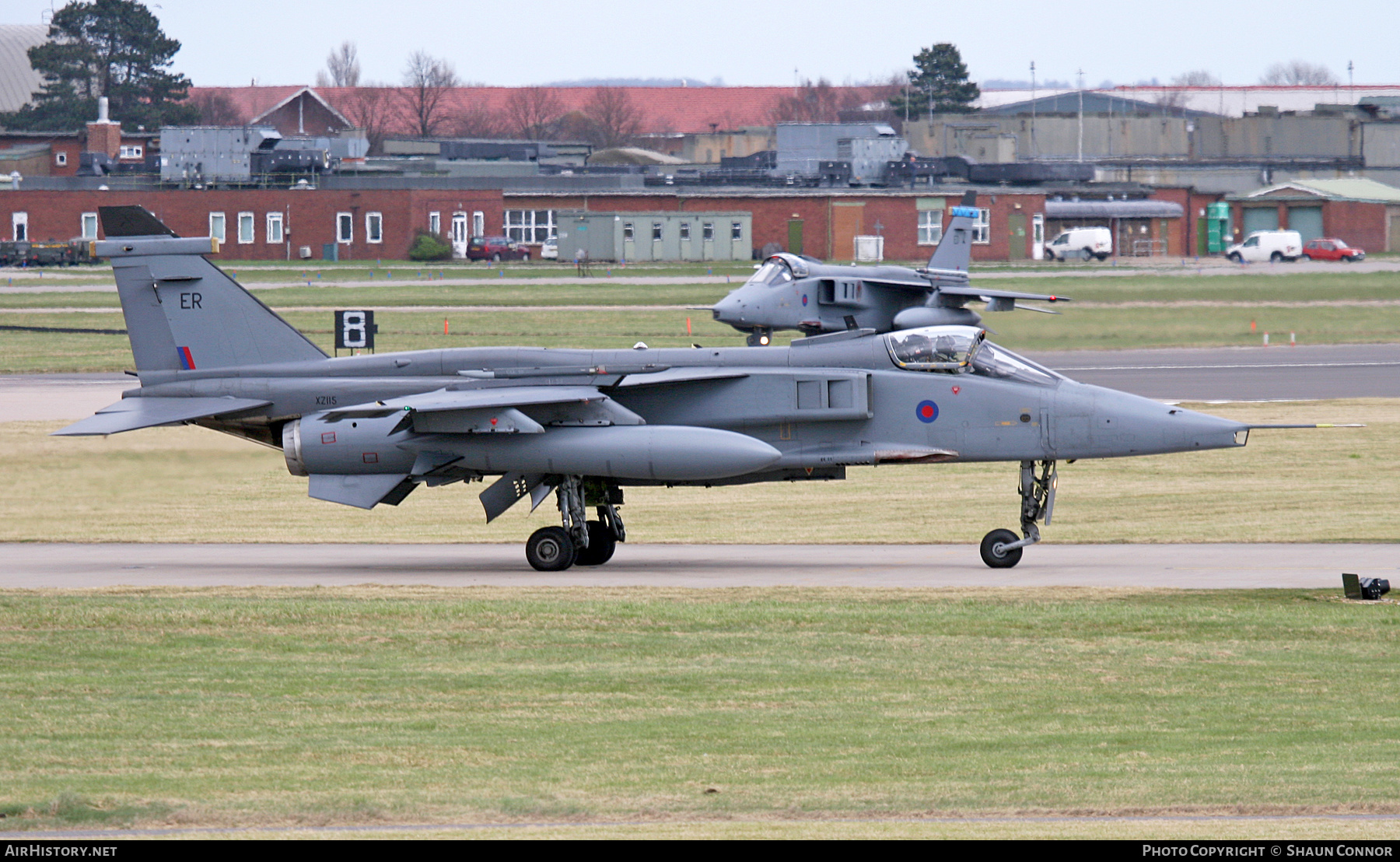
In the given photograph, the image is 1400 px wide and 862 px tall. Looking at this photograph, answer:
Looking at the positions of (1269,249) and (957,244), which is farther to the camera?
(1269,249)

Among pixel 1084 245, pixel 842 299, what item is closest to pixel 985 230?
pixel 1084 245

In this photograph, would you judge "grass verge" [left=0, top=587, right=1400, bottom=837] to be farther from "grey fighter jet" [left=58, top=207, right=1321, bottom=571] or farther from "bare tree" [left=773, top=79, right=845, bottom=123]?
"bare tree" [left=773, top=79, right=845, bottom=123]

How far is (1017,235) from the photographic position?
91562mm

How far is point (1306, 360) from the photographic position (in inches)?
1734

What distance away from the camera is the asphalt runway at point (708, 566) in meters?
16.9

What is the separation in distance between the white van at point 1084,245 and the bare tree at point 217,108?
87.4 meters

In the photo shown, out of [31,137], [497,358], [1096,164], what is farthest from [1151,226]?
[497,358]

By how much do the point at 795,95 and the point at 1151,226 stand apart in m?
96.0

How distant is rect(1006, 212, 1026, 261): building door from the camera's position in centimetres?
9131

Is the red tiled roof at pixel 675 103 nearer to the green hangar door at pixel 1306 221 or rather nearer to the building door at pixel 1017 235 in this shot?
the green hangar door at pixel 1306 221

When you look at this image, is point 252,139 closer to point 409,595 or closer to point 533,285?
point 533,285

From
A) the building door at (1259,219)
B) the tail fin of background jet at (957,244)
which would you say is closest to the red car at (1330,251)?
the building door at (1259,219)

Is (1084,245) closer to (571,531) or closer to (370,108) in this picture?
(571,531)

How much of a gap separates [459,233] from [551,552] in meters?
75.1
